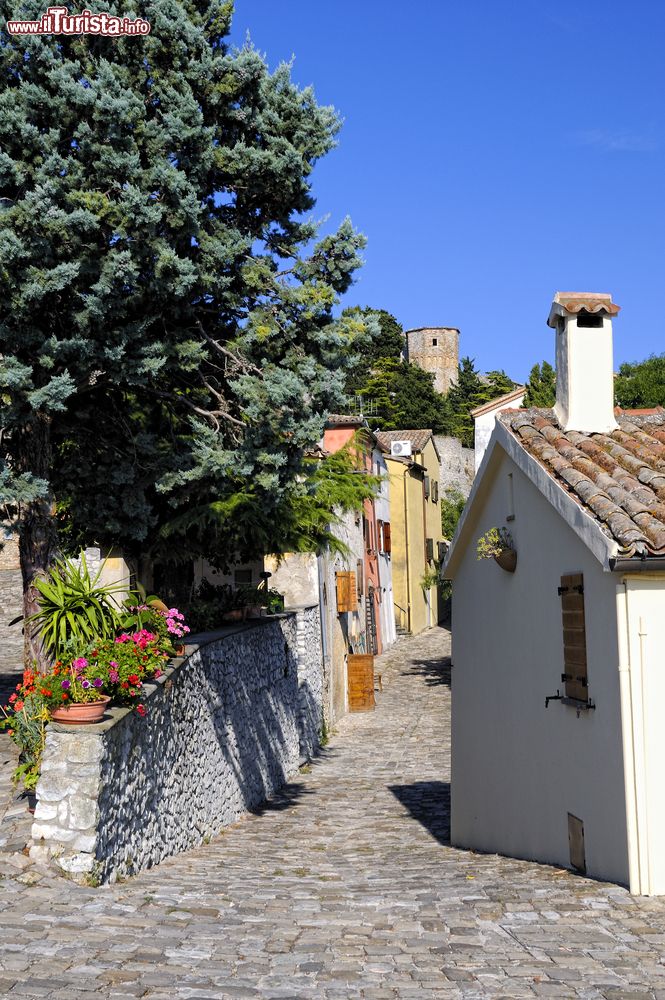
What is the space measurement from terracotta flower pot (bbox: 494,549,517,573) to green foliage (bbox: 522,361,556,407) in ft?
87.9

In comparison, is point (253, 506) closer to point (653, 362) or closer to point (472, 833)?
point (472, 833)

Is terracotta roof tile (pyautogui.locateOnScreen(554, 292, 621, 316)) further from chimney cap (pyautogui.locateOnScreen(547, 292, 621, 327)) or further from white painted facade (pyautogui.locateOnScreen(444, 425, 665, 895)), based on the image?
white painted facade (pyautogui.locateOnScreen(444, 425, 665, 895))

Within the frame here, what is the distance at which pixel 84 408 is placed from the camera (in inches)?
448

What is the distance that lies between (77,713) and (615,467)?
507 centimetres

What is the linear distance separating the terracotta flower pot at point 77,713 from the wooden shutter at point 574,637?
401cm

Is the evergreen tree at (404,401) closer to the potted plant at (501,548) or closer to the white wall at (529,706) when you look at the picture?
the white wall at (529,706)

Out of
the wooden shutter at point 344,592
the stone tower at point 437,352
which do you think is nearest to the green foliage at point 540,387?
the wooden shutter at point 344,592

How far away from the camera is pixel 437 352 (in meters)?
90.3

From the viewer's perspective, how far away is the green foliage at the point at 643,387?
4344 centimetres

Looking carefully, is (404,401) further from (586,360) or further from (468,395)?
(586,360)

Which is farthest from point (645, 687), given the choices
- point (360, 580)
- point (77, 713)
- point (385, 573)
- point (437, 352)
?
point (437, 352)

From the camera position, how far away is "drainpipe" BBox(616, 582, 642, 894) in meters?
7.05

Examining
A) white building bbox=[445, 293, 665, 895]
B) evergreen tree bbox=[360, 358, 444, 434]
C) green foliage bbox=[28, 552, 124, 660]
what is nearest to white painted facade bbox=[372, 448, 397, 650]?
white building bbox=[445, 293, 665, 895]

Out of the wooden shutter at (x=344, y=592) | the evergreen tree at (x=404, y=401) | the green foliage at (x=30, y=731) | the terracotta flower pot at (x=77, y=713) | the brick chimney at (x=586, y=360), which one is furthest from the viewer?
the evergreen tree at (x=404, y=401)
